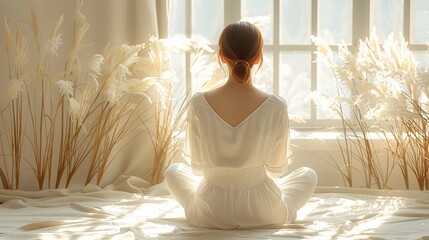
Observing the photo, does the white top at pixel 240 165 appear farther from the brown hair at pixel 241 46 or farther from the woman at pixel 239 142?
the brown hair at pixel 241 46

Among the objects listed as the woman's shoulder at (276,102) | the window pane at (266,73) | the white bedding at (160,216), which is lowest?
the white bedding at (160,216)

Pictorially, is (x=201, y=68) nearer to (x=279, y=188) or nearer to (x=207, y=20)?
(x=207, y=20)

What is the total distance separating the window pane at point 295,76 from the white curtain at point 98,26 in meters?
0.75

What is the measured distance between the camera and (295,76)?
4.93 meters

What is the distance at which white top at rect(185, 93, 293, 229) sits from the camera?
11.1ft

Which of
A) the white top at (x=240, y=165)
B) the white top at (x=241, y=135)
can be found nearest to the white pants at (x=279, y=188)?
the white top at (x=240, y=165)

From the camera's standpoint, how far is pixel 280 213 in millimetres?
3457

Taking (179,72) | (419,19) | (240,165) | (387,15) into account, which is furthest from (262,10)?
(240,165)

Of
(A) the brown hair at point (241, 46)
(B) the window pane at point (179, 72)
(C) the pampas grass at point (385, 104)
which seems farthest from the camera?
(B) the window pane at point (179, 72)

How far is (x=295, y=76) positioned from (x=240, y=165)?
1.63 meters

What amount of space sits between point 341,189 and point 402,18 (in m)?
1.14

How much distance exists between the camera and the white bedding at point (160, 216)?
3.34 meters

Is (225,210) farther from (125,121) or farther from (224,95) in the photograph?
(125,121)

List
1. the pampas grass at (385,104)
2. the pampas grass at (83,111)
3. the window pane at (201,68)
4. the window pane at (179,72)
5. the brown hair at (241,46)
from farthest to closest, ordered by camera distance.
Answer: the window pane at (179,72) → the window pane at (201,68) → the pampas grass at (83,111) → the pampas grass at (385,104) → the brown hair at (241,46)
